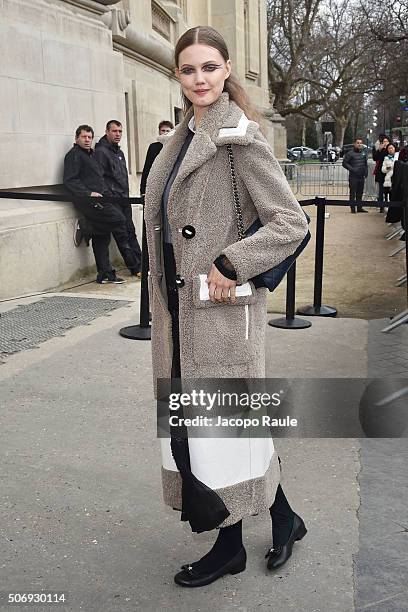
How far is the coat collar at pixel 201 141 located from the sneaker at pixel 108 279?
21.2ft

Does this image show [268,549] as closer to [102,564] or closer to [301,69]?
[102,564]

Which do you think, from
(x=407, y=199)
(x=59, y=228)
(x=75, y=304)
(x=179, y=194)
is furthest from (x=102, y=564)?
(x=59, y=228)

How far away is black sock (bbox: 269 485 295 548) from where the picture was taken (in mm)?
3080

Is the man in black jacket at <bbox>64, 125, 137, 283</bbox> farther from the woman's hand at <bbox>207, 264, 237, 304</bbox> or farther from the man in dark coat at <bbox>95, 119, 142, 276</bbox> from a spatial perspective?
the woman's hand at <bbox>207, 264, 237, 304</bbox>

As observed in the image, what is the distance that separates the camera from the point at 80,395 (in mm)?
5020

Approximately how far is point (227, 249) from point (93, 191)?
6864 mm

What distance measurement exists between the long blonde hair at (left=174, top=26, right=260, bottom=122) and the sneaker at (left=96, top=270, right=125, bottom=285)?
647cm

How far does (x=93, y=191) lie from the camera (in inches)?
366

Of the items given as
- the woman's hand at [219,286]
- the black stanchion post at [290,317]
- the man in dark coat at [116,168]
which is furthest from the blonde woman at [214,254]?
the man in dark coat at [116,168]

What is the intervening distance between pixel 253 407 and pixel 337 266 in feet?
30.9

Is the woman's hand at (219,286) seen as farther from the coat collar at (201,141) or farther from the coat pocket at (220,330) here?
the coat collar at (201,141)

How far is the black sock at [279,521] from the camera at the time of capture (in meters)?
3.08

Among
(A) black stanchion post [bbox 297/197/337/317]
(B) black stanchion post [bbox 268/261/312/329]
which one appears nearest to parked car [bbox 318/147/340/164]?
(A) black stanchion post [bbox 297/197/337/317]

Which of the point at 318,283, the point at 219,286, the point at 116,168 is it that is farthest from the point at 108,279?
the point at 219,286
